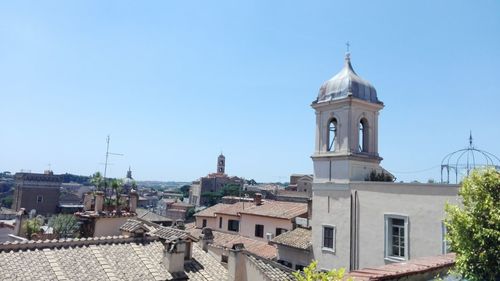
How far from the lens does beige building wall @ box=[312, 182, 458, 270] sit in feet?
53.0

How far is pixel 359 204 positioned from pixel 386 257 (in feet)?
8.76

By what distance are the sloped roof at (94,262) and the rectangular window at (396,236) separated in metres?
7.64

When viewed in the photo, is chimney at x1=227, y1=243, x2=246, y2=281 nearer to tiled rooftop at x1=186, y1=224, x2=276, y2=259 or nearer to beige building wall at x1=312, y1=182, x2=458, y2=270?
beige building wall at x1=312, y1=182, x2=458, y2=270

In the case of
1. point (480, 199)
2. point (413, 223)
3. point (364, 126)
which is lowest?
point (413, 223)

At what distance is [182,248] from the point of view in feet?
44.9

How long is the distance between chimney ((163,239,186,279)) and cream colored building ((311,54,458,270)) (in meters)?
9.21

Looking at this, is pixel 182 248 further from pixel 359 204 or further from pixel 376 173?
pixel 376 173

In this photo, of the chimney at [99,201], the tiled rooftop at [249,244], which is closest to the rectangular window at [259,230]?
the tiled rooftop at [249,244]

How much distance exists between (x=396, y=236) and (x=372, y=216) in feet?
4.48

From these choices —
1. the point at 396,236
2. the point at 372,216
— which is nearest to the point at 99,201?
the point at 372,216

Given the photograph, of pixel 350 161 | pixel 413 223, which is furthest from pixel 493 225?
pixel 350 161

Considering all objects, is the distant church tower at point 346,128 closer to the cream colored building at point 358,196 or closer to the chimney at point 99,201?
the cream colored building at point 358,196

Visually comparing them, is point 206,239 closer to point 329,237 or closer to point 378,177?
point 329,237

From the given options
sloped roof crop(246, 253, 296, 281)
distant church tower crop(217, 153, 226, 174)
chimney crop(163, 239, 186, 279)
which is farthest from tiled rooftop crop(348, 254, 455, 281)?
distant church tower crop(217, 153, 226, 174)
